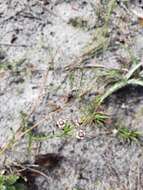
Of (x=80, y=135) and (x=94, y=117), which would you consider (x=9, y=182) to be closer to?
(x=80, y=135)

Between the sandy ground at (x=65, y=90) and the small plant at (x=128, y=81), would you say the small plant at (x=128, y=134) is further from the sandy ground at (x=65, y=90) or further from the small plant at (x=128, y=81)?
the small plant at (x=128, y=81)

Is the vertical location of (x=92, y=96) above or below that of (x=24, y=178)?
above

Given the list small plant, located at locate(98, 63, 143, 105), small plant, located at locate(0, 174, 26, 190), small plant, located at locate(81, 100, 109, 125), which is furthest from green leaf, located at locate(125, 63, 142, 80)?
small plant, located at locate(0, 174, 26, 190)

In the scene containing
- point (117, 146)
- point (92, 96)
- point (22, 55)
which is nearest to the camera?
point (117, 146)

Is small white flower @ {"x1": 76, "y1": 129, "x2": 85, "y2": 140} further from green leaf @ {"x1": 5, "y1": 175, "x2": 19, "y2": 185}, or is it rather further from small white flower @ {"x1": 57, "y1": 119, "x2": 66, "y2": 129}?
green leaf @ {"x1": 5, "y1": 175, "x2": 19, "y2": 185}

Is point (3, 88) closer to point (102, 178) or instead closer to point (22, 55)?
point (22, 55)

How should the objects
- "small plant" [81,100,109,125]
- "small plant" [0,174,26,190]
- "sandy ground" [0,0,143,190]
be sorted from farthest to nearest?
"small plant" [81,100,109,125] < "sandy ground" [0,0,143,190] < "small plant" [0,174,26,190]

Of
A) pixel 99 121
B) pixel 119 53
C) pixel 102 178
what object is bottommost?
pixel 102 178

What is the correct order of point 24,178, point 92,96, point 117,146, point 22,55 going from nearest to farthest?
point 24,178, point 117,146, point 92,96, point 22,55

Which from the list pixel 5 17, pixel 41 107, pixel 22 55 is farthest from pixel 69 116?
pixel 5 17
